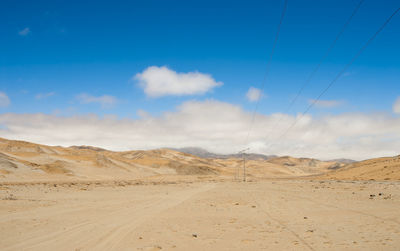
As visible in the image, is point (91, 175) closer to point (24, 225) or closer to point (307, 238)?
point (24, 225)

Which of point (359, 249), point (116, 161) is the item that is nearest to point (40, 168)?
point (116, 161)

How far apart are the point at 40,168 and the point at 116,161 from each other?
3582 centimetres

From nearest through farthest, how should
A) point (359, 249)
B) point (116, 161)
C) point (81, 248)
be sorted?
point (359, 249)
point (81, 248)
point (116, 161)

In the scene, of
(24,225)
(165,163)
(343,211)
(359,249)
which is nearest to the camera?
(359,249)

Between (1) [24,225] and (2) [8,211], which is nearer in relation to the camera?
(1) [24,225]

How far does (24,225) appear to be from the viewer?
12.9 m

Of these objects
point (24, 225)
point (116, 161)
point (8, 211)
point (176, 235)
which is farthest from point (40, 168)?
point (176, 235)

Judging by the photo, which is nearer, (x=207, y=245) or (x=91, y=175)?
(x=207, y=245)

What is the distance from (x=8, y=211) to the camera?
16.9 m

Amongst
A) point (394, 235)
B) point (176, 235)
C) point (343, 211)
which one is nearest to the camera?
point (394, 235)

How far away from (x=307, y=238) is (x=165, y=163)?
124 m

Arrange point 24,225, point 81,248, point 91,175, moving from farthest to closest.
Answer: point 91,175, point 24,225, point 81,248

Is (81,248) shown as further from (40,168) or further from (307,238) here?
(40,168)

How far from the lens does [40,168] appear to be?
70312 mm
